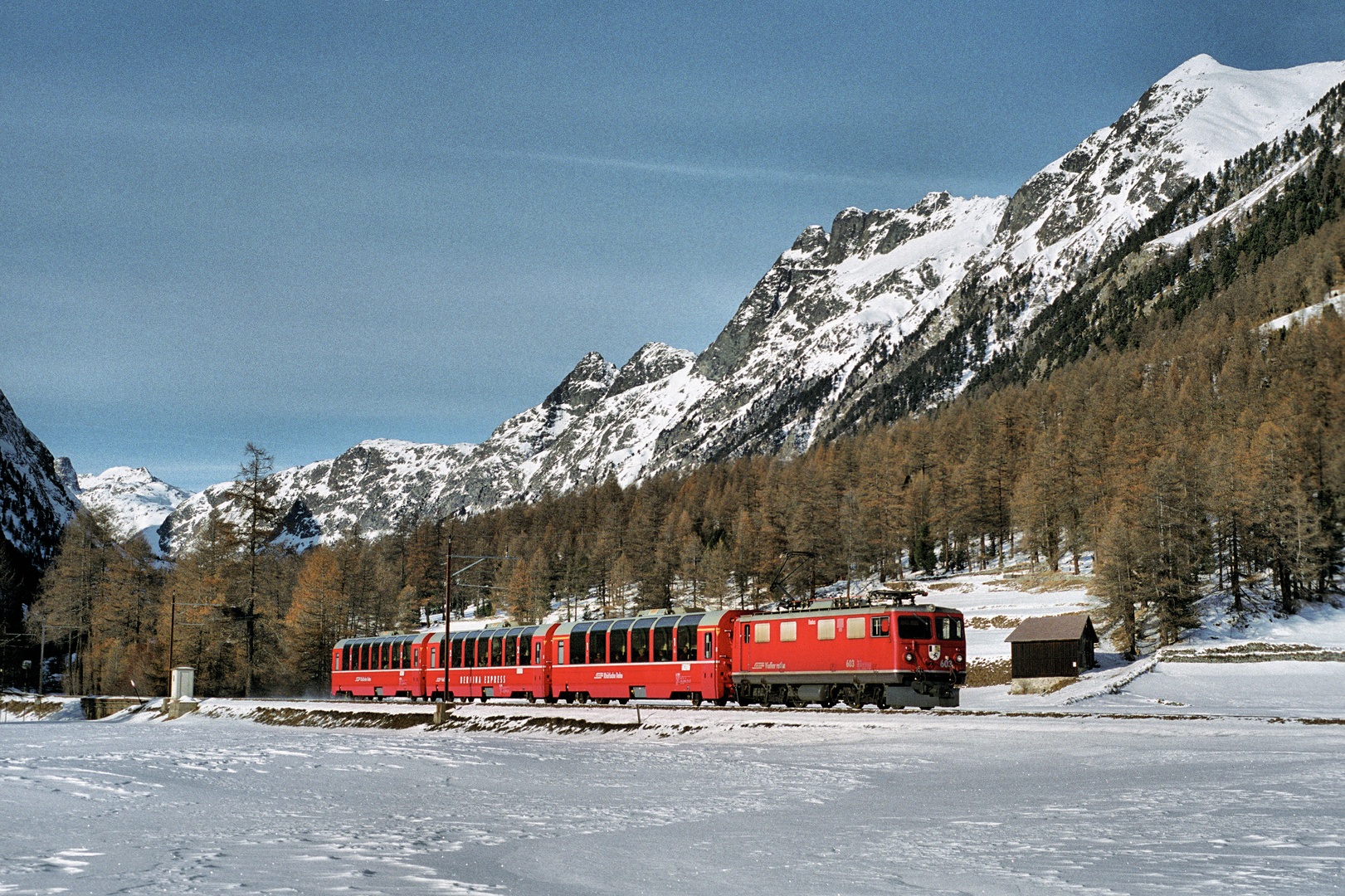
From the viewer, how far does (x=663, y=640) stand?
43031mm

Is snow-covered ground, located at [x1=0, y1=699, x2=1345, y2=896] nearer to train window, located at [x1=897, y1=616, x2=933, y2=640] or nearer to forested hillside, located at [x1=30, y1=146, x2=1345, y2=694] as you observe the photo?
train window, located at [x1=897, y1=616, x2=933, y2=640]

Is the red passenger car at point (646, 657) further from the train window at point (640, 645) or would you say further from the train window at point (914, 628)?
the train window at point (914, 628)

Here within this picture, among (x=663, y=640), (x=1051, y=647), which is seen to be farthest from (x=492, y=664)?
(x=1051, y=647)

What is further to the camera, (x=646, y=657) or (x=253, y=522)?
(x=253, y=522)

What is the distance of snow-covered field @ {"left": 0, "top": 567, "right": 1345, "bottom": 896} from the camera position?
10594 millimetres

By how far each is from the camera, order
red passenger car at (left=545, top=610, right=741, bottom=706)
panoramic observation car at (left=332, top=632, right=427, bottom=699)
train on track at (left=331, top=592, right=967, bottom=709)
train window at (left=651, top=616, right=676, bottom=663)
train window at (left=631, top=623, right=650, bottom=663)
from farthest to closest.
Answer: panoramic observation car at (left=332, top=632, right=427, bottom=699), train window at (left=631, top=623, right=650, bottom=663), train window at (left=651, top=616, right=676, bottom=663), red passenger car at (left=545, top=610, right=741, bottom=706), train on track at (left=331, top=592, right=967, bottom=709)

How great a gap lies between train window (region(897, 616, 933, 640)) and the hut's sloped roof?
26785 mm

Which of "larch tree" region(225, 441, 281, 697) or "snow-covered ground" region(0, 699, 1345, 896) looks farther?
"larch tree" region(225, 441, 281, 697)

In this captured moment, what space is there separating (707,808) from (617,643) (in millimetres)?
28216

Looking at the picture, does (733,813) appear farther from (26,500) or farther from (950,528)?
(26,500)

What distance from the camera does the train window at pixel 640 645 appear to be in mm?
43688

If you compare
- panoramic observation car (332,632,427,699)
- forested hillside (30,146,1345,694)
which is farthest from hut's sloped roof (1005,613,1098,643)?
panoramic observation car (332,632,427,699)

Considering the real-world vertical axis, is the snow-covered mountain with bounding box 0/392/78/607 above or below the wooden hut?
above

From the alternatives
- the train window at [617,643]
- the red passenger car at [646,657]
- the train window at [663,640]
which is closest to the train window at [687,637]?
the red passenger car at [646,657]
